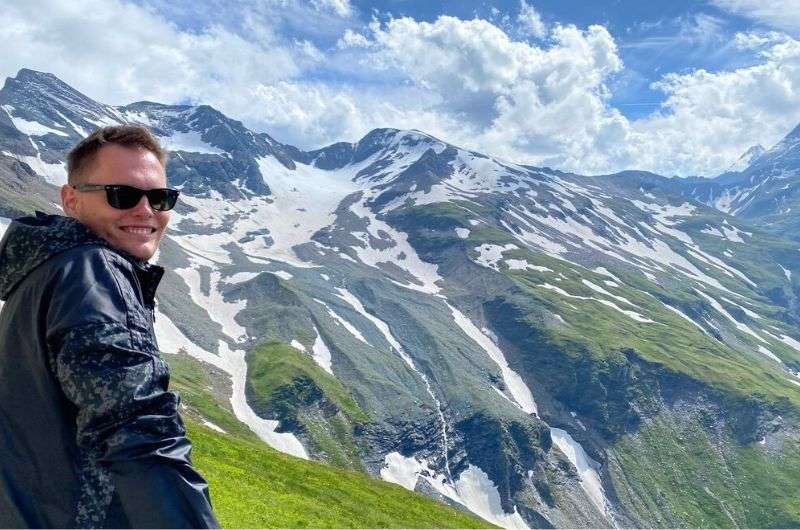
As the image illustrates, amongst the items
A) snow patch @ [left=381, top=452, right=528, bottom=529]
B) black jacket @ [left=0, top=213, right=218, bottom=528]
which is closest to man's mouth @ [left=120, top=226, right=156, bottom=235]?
black jacket @ [left=0, top=213, right=218, bottom=528]

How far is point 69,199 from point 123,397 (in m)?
2.00

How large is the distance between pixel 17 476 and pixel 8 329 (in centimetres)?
104

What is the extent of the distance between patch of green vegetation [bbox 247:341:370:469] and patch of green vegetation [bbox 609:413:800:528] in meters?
89.9

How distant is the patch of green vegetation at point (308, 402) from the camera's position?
163 meters

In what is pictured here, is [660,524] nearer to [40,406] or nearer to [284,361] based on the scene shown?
[284,361]

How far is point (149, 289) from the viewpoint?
4.91 m

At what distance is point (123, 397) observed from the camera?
3.82 m

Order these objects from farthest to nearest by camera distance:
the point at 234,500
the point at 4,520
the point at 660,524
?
the point at 660,524
the point at 234,500
the point at 4,520

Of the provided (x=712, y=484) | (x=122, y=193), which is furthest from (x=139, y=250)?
(x=712, y=484)

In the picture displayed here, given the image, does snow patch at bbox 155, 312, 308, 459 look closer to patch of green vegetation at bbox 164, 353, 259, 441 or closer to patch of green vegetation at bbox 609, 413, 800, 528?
patch of green vegetation at bbox 164, 353, 259, 441

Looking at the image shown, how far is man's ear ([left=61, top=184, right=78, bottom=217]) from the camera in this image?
484 centimetres

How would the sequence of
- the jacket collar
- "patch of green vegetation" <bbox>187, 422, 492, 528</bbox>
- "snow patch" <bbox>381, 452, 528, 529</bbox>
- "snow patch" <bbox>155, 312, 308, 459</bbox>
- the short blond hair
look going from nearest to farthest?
the jacket collar < the short blond hair < "patch of green vegetation" <bbox>187, 422, 492, 528</bbox> < "snow patch" <bbox>155, 312, 308, 459</bbox> < "snow patch" <bbox>381, 452, 528, 529</bbox>

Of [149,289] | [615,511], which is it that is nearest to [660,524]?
[615,511]

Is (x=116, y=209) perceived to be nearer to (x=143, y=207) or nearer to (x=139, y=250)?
(x=143, y=207)
